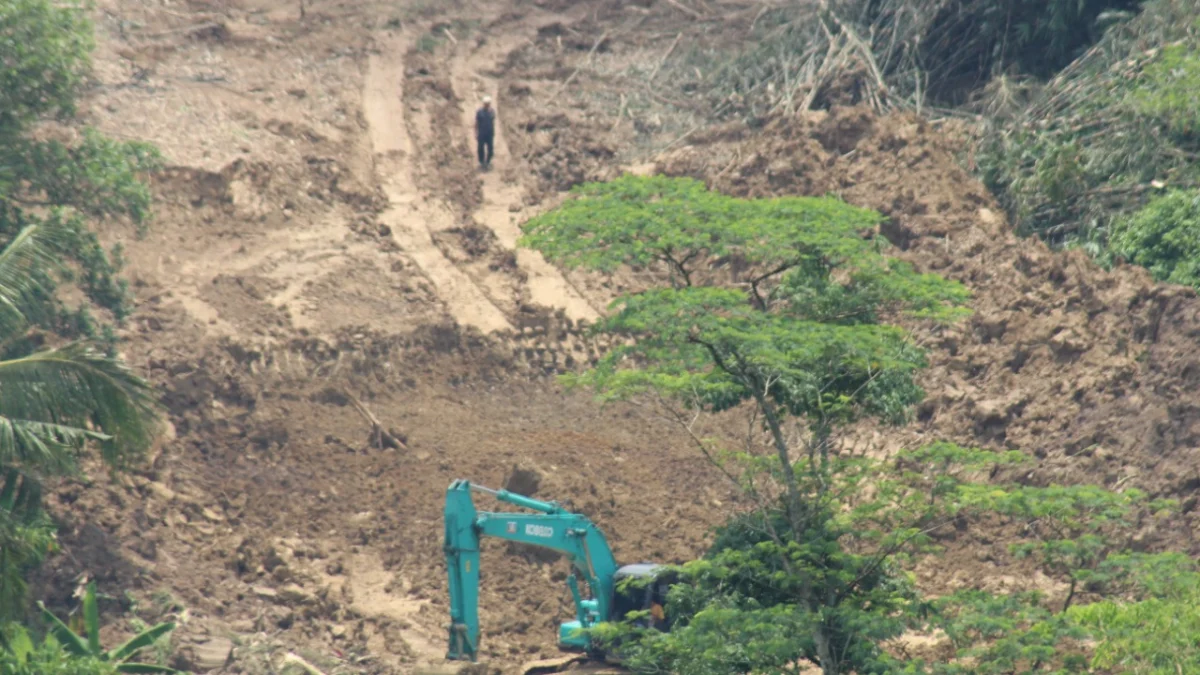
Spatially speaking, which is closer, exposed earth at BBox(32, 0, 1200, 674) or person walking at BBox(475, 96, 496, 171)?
Answer: exposed earth at BBox(32, 0, 1200, 674)

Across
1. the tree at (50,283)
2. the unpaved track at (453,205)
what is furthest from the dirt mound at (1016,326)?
the tree at (50,283)

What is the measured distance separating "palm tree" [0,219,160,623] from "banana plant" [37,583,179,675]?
0.92 meters

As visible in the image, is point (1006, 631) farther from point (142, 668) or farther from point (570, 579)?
point (142, 668)

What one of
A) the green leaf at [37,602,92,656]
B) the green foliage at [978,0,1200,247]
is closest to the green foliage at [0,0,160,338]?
the green leaf at [37,602,92,656]

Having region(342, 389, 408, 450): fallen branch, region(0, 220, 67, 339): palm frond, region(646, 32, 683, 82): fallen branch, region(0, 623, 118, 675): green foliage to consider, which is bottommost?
region(0, 623, 118, 675): green foliage

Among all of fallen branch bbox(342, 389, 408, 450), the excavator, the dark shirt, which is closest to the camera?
the excavator

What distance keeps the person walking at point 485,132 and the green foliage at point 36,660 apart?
15.6m

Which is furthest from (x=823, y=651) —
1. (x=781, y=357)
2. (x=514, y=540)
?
(x=514, y=540)

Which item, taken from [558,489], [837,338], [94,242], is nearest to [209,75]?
[94,242]

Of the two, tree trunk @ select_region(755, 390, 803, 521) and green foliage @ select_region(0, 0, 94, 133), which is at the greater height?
green foliage @ select_region(0, 0, 94, 133)

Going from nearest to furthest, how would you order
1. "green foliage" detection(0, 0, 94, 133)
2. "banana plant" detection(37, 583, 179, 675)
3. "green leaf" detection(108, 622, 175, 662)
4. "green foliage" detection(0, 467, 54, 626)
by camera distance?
"green foliage" detection(0, 467, 54, 626)
"banana plant" detection(37, 583, 179, 675)
"green leaf" detection(108, 622, 175, 662)
"green foliage" detection(0, 0, 94, 133)

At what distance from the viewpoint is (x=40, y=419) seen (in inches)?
583

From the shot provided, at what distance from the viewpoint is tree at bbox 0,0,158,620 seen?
1464 centimetres

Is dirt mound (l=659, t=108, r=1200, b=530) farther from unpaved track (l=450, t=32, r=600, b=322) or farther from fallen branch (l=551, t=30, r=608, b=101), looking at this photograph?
fallen branch (l=551, t=30, r=608, b=101)
